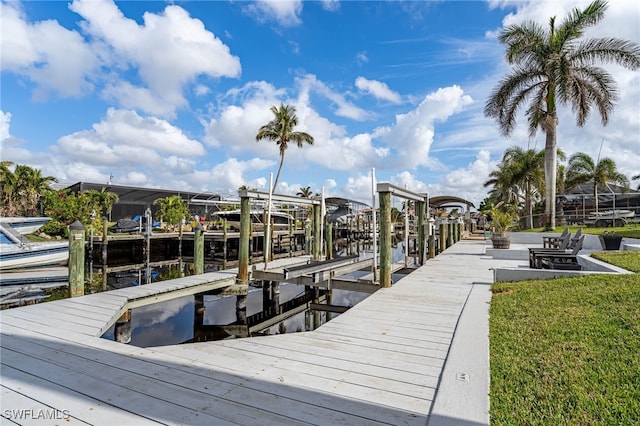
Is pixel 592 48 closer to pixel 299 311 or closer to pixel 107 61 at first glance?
pixel 299 311

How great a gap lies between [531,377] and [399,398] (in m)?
1.08

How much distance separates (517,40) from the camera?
16.8 m

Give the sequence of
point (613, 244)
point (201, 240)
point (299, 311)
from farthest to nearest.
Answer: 1. point (613, 244)
2. point (201, 240)
3. point (299, 311)

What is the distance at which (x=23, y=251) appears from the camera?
14453mm

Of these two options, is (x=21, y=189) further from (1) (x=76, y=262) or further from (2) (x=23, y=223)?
(1) (x=76, y=262)

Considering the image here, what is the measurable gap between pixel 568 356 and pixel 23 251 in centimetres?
1828

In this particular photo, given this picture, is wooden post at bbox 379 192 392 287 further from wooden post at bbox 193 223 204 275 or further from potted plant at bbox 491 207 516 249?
potted plant at bbox 491 207 516 249

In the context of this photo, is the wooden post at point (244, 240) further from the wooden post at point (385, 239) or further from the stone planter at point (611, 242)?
the stone planter at point (611, 242)

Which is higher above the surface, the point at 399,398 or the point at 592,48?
the point at 592,48

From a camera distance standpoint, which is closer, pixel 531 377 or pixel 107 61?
pixel 531 377

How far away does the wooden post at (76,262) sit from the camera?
252 inches

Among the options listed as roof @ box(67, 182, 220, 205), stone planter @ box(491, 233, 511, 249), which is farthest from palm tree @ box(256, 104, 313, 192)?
stone planter @ box(491, 233, 511, 249)

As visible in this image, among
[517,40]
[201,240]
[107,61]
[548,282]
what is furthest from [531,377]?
[517,40]

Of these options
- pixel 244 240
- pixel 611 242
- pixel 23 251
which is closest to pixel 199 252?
pixel 244 240
